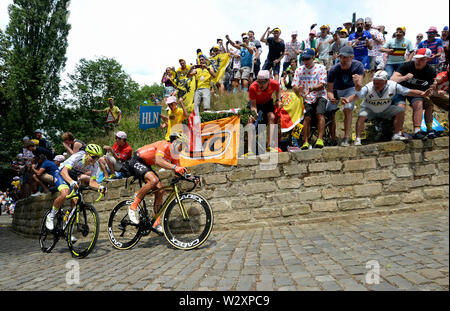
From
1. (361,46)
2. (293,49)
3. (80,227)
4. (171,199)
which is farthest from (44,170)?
(361,46)

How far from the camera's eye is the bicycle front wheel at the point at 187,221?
5148 millimetres

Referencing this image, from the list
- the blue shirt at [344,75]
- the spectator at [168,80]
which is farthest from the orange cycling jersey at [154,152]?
the spectator at [168,80]

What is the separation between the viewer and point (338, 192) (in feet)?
20.8

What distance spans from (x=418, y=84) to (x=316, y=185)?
2.86 meters

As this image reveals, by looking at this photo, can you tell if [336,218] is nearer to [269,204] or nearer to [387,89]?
[269,204]

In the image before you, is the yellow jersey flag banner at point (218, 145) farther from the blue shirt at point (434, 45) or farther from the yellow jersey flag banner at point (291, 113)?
the blue shirt at point (434, 45)

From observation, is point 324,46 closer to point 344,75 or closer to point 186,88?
point 344,75

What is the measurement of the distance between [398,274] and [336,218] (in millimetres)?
3494

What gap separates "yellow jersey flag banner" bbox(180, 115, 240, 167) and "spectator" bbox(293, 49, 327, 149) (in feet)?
5.57

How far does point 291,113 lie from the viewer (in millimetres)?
7352

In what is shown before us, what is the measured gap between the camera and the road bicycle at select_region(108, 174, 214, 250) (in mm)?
5172

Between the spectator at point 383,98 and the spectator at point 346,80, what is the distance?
29 centimetres

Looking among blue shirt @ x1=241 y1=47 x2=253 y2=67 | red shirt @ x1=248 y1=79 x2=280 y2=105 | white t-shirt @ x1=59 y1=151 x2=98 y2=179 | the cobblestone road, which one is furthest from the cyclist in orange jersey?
blue shirt @ x1=241 y1=47 x2=253 y2=67
